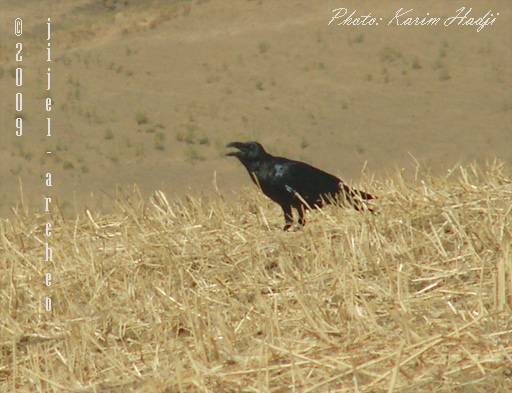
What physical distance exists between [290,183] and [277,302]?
232 cm

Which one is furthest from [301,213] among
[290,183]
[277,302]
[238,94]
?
[238,94]

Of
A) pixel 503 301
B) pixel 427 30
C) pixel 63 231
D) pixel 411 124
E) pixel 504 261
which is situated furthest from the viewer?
pixel 427 30

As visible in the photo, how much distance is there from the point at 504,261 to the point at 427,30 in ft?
136

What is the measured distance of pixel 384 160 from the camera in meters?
29.2

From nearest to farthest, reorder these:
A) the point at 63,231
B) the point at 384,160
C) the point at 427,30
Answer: the point at 63,231
the point at 384,160
the point at 427,30

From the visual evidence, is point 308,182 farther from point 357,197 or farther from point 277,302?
point 277,302

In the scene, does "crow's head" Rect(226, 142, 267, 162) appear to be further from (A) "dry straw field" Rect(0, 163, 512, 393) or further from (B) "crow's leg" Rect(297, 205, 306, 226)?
(B) "crow's leg" Rect(297, 205, 306, 226)

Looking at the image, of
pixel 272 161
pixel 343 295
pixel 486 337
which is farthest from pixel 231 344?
pixel 272 161

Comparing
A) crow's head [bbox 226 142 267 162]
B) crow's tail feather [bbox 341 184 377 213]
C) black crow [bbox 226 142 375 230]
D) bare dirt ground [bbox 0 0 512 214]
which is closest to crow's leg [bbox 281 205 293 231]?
black crow [bbox 226 142 375 230]

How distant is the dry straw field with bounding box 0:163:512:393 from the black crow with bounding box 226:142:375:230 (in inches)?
7.0

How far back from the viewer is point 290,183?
755cm

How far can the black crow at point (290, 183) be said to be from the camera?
24.5 feet

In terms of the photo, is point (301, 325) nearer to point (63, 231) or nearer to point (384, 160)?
point (63, 231)

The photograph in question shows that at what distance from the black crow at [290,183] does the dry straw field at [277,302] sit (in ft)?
0.58
